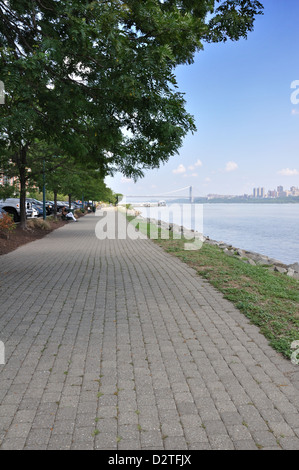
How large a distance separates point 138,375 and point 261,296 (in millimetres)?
3796

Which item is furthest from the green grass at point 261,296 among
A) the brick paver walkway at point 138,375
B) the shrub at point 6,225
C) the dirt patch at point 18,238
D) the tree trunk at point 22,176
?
the tree trunk at point 22,176

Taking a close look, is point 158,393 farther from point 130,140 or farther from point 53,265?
point 53,265

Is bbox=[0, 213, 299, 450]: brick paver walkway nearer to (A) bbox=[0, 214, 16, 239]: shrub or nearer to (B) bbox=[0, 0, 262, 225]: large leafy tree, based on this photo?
(B) bbox=[0, 0, 262, 225]: large leafy tree

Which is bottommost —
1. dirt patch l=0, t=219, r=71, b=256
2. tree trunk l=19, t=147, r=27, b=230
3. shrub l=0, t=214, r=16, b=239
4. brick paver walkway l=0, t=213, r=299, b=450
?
brick paver walkway l=0, t=213, r=299, b=450

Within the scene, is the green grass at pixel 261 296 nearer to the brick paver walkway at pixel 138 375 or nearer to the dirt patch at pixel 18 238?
the brick paver walkway at pixel 138 375

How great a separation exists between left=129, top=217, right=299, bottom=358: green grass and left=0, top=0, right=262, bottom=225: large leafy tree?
303 centimetres

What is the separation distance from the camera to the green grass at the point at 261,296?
5138mm

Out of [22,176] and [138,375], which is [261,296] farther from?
[22,176]

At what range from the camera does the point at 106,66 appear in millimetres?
7000

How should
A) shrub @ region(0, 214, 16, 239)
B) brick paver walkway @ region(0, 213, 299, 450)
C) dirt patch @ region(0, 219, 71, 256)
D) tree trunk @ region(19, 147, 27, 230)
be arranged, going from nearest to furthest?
brick paver walkway @ region(0, 213, 299, 450)
dirt patch @ region(0, 219, 71, 256)
shrub @ region(0, 214, 16, 239)
tree trunk @ region(19, 147, 27, 230)

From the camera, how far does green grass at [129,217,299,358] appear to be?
5.14 m

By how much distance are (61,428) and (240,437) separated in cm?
134

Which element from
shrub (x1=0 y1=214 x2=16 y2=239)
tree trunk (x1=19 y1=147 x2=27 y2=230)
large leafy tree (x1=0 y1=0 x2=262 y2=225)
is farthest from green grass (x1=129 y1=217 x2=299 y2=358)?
tree trunk (x1=19 y1=147 x2=27 y2=230)

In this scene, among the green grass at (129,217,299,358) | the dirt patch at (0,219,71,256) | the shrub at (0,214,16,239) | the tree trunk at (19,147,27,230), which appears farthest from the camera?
the tree trunk at (19,147,27,230)
